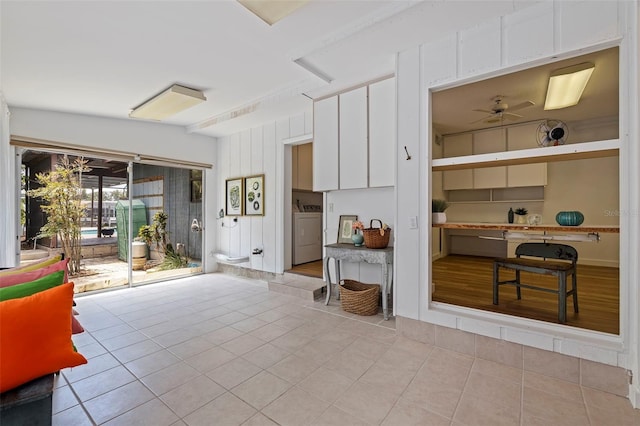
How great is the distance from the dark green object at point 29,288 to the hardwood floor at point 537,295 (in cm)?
307

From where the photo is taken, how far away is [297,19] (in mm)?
2234

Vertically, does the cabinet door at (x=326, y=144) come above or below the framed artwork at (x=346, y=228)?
above

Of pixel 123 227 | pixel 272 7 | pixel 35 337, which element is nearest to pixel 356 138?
pixel 272 7

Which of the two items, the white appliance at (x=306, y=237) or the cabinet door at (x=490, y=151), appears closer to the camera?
the white appliance at (x=306, y=237)

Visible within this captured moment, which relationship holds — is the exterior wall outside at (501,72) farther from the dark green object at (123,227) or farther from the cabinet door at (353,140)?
the dark green object at (123,227)

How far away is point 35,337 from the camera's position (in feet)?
3.87

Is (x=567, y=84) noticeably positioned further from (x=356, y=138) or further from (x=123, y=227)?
(x=123, y=227)

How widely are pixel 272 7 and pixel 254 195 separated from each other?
3323 mm

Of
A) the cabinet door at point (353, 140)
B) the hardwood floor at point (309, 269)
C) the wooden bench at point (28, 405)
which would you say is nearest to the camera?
the wooden bench at point (28, 405)

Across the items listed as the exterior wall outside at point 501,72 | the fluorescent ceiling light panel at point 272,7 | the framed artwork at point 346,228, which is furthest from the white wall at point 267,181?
the fluorescent ceiling light panel at point 272,7

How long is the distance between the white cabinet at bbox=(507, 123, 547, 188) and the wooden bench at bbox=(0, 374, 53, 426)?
6.64 meters

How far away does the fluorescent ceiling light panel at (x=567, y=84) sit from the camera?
3.10 m

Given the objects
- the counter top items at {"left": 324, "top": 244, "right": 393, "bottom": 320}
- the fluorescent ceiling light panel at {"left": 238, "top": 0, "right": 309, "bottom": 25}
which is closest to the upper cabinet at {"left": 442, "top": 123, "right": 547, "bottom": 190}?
the counter top items at {"left": 324, "top": 244, "right": 393, "bottom": 320}

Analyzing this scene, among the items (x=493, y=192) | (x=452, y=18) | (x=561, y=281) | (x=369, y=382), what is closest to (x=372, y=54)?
(x=452, y=18)
